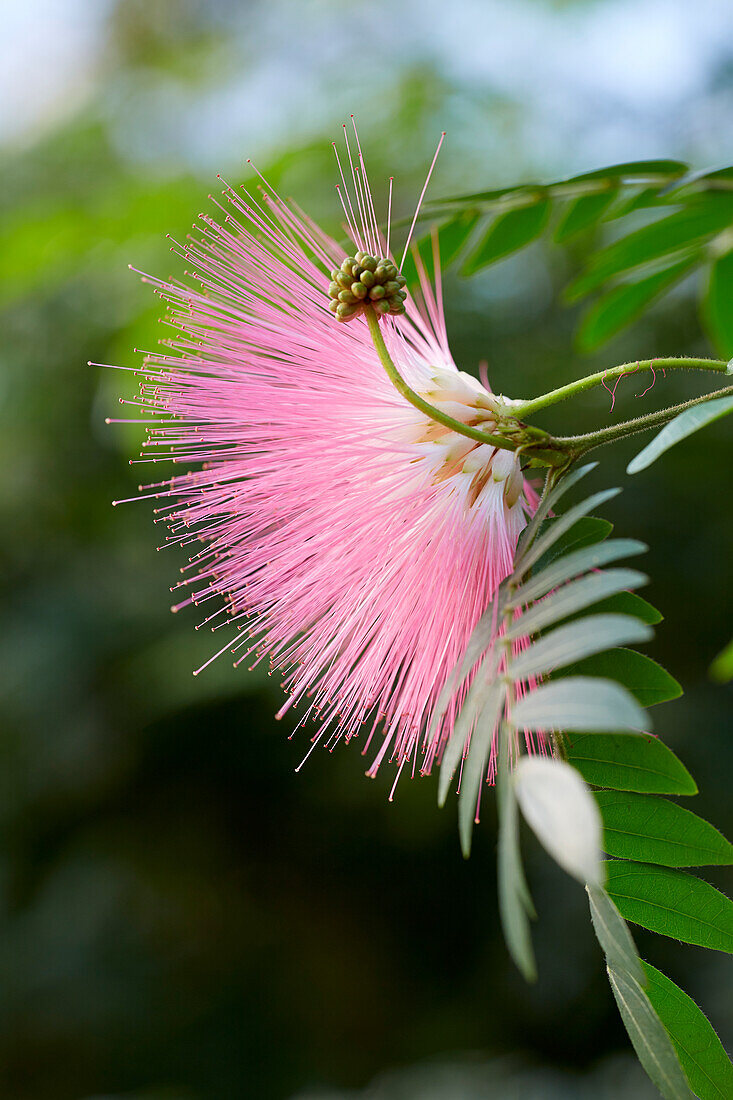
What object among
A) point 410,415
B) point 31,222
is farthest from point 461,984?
point 410,415

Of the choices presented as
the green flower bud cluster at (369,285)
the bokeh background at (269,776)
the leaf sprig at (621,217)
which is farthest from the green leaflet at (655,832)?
the bokeh background at (269,776)

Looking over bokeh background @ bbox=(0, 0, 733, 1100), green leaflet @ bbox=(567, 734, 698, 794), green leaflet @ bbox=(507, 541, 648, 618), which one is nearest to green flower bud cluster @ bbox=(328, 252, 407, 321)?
green leaflet @ bbox=(507, 541, 648, 618)

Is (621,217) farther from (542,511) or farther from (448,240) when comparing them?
(542,511)

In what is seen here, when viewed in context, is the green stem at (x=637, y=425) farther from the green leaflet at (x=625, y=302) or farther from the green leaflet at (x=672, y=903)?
the green leaflet at (x=625, y=302)

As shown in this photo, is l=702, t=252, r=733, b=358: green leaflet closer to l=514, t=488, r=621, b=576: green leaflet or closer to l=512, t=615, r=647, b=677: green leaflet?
l=514, t=488, r=621, b=576: green leaflet

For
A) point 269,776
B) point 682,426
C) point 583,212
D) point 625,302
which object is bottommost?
point 269,776

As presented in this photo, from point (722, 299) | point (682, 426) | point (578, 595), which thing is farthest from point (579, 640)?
point (722, 299)
